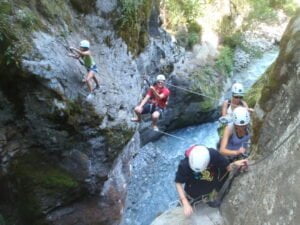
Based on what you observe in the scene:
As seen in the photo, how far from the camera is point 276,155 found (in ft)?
17.2

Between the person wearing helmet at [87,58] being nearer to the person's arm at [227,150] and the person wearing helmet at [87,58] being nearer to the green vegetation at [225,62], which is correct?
the person's arm at [227,150]

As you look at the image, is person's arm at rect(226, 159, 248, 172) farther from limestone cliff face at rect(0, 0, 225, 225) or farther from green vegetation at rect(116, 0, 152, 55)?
green vegetation at rect(116, 0, 152, 55)

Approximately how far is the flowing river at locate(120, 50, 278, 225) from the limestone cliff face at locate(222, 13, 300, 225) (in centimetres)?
495

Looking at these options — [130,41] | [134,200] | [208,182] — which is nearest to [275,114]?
[208,182]

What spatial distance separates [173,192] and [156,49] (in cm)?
435

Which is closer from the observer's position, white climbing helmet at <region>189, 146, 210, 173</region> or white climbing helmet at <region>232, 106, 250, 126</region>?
white climbing helmet at <region>189, 146, 210, 173</region>

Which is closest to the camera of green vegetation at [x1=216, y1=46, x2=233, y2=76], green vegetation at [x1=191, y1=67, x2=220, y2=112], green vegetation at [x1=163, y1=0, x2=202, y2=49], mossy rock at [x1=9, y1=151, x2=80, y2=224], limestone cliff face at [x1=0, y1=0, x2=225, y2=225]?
limestone cliff face at [x1=0, y1=0, x2=225, y2=225]

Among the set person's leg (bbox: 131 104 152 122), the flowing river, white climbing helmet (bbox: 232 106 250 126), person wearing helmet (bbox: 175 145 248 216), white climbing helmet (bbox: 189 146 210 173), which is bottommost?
the flowing river

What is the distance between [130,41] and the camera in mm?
10562

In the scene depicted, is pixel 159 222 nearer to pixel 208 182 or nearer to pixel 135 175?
pixel 208 182

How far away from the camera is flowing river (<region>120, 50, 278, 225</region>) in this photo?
35.8ft

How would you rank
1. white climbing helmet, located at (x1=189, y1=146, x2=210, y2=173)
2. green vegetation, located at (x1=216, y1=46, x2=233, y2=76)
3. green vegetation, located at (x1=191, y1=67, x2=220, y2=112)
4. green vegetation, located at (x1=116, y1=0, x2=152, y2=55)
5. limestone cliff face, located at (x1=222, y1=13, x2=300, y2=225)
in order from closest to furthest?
limestone cliff face, located at (x1=222, y1=13, x2=300, y2=225) < white climbing helmet, located at (x1=189, y1=146, x2=210, y2=173) < green vegetation, located at (x1=116, y1=0, x2=152, y2=55) < green vegetation, located at (x1=191, y1=67, x2=220, y2=112) < green vegetation, located at (x1=216, y1=46, x2=233, y2=76)

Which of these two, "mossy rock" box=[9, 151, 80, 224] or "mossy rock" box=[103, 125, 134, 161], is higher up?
"mossy rock" box=[103, 125, 134, 161]

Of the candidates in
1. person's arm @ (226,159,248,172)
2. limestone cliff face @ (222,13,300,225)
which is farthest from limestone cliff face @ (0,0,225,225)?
person's arm @ (226,159,248,172)
